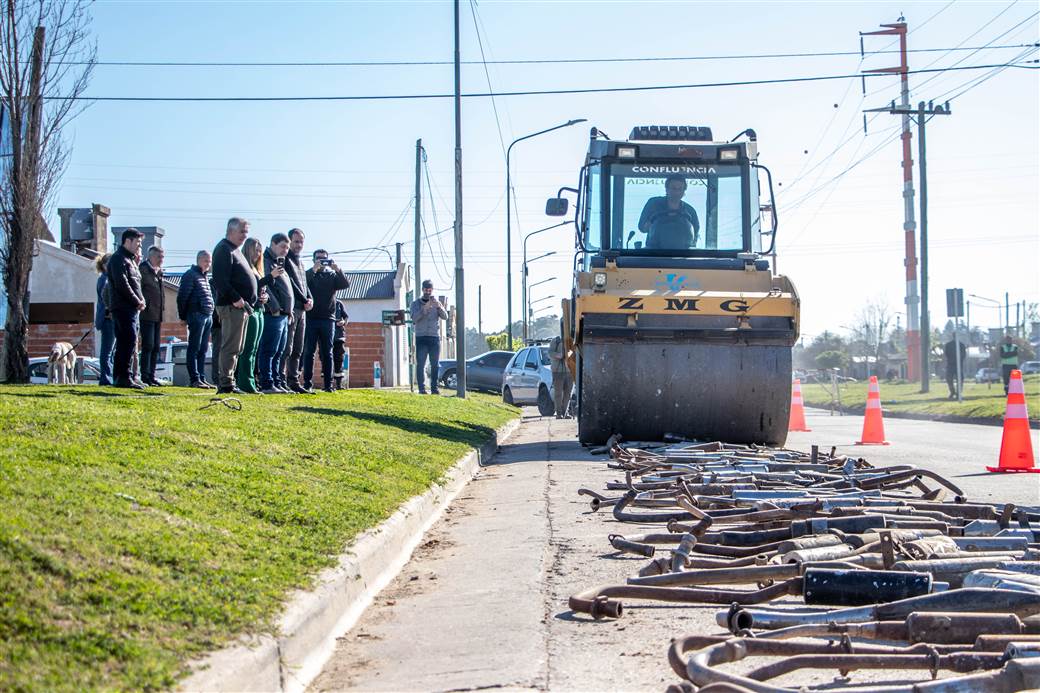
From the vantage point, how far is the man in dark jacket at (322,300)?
1631 centimetres

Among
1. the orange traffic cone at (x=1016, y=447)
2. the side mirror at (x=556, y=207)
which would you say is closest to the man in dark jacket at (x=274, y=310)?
the side mirror at (x=556, y=207)

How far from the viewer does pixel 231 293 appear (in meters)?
12.5

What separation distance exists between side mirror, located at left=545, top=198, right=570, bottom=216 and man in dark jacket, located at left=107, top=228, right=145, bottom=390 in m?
4.82

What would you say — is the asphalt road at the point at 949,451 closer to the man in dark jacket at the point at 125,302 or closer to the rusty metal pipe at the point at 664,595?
the rusty metal pipe at the point at 664,595

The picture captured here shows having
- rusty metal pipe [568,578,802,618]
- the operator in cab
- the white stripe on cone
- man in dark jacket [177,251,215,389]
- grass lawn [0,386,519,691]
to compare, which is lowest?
rusty metal pipe [568,578,802,618]

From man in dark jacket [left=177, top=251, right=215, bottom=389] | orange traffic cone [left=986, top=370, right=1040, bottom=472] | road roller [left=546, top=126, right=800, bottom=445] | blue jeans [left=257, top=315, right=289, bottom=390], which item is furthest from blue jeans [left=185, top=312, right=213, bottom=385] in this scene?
orange traffic cone [left=986, top=370, right=1040, bottom=472]

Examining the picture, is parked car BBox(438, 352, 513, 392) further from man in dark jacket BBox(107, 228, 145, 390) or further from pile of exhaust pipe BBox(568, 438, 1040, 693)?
pile of exhaust pipe BBox(568, 438, 1040, 693)

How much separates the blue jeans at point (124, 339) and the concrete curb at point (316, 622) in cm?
625

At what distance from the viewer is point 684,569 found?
554cm

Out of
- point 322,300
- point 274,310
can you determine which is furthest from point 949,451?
point 322,300

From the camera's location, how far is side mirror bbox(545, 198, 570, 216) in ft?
46.4

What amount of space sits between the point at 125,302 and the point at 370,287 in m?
47.3

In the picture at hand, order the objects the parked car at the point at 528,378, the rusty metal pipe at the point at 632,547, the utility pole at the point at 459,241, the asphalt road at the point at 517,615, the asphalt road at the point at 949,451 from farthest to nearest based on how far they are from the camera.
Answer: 1. the parked car at the point at 528,378
2. the utility pole at the point at 459,241
3. the asphalt road at the point at 949,451
4. the rusty metal pipe at the point at 632,547
5. the asphalt road at the point at 517,615

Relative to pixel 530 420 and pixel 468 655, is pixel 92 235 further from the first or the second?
pixel 468 655
